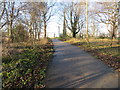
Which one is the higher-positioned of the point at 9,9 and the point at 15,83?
the point at 9,9

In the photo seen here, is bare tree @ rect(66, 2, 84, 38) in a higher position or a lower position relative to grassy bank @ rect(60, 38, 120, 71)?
higher

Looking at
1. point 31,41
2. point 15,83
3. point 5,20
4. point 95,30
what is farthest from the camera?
point 95,30

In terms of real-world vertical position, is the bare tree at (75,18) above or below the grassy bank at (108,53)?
above

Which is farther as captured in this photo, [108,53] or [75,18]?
[75,18]

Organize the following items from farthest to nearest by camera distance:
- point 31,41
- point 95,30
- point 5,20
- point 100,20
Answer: point 95,30 < point 100,20 < point 31,41 < point 5,20

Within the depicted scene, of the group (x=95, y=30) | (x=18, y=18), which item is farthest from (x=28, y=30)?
(x=95, y=30)

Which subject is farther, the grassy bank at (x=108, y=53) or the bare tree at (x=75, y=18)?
the bare tree at (x=75, y=18)

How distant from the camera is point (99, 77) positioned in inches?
149

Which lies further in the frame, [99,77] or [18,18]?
[18,18]

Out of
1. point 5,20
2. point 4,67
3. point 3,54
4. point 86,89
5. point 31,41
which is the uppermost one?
point 5,20

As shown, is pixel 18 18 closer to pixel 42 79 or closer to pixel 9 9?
pixel 9 9

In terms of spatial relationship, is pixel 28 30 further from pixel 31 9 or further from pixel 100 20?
pixel 100 20

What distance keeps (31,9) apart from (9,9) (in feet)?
8.18

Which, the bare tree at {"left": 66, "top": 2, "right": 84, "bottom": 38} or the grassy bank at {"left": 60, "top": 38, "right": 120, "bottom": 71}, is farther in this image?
the bare tree at {"left": 66, "top": 2, "right": 84, "bottom": 38}
